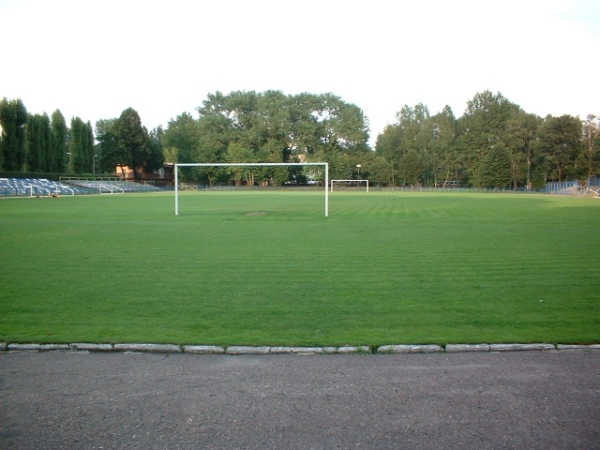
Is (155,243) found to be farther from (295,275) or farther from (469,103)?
(469,103)

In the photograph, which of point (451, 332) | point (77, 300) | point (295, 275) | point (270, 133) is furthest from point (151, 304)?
point (270, 133)

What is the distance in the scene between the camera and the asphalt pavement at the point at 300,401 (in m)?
3.50

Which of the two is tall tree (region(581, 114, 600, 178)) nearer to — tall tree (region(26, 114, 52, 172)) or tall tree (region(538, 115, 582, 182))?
tall tree (region(538, 115, 582, 182))

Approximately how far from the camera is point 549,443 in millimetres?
3412

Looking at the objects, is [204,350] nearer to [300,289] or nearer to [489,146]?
[300,289]

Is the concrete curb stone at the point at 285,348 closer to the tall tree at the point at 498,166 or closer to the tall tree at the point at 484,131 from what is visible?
the tall tree at the point at 498,166

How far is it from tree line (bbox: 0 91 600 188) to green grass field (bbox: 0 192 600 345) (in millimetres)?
57962

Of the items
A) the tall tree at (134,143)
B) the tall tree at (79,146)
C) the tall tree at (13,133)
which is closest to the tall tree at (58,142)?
the tall tree at (79,146)

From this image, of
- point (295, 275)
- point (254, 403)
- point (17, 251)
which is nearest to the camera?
point (254, 403)

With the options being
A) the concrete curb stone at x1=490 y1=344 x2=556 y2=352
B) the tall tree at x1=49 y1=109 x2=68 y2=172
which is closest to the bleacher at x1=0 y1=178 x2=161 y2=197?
the tall tree at x1=49 y1=109 x2=68 y2=172

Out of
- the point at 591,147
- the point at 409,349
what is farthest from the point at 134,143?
the point at 409,349

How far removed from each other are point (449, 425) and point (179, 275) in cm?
697

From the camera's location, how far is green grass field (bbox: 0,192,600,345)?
19.9 ft

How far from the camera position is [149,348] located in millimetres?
5465
